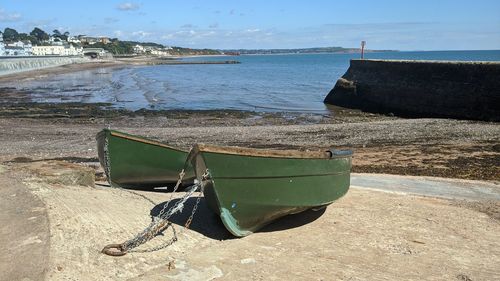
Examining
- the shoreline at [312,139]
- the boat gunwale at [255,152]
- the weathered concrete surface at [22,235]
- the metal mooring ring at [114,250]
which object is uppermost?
the boat gunwale at [255,152]

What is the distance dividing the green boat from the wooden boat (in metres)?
2.51

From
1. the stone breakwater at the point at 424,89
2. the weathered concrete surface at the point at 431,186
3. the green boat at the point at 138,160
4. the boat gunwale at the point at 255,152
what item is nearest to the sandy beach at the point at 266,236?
the weathered concrete surface at the point at 431,186

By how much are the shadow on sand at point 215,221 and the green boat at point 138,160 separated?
4.18ft

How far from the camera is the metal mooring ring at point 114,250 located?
18.7 feet

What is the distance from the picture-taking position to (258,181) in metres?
6.66

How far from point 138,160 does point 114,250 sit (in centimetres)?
373

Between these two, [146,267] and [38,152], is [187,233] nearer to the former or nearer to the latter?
[146,267]

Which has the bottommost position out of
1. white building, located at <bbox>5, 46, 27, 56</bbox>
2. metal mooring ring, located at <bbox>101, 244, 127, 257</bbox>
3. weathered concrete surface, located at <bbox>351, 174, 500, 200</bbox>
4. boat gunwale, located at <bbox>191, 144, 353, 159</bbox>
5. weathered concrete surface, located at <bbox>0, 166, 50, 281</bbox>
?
weathered concrete surface, located at <bbox>351, 174, 500, 200</bbox>

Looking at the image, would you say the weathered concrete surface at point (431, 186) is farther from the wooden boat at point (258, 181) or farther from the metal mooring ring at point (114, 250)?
the metal mooring ring at point (114, 250)

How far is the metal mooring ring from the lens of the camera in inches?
224

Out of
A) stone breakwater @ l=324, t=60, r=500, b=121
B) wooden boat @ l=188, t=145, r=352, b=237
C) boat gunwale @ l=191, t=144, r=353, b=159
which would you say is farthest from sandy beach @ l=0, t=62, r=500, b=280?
stone breakwater @ l=324, t=60, r=500, b=121

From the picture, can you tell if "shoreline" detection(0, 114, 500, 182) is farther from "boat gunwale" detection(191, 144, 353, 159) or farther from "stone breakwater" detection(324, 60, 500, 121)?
"boat gunwale" detection(191, 144, 353, 159)

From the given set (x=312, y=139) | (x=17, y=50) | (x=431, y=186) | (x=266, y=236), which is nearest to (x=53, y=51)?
(x=17, y=50)

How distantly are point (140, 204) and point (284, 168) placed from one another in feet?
8.68
